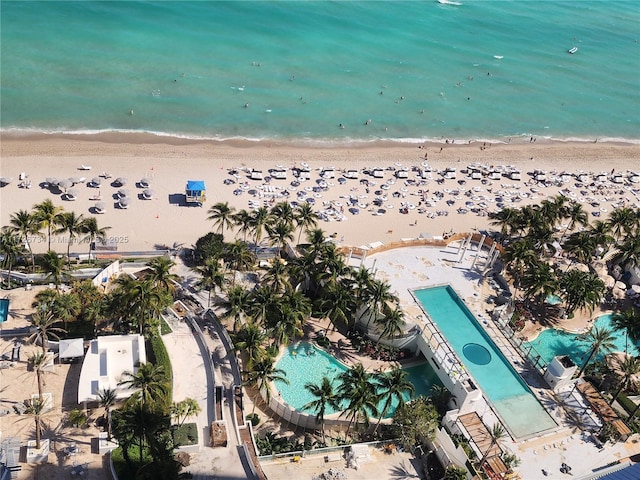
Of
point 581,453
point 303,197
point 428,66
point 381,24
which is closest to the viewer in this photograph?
point 581,453

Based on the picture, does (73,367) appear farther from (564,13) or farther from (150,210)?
(564,13)

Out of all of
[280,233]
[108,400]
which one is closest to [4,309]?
[108,400]

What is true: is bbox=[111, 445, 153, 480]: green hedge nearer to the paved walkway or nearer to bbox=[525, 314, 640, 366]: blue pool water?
the paved walkway

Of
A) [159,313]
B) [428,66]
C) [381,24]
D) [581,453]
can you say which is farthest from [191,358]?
[381,24]

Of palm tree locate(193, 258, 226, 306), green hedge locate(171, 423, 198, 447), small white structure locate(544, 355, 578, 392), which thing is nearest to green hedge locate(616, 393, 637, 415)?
small white structure locate(544, 355, 578, 392)

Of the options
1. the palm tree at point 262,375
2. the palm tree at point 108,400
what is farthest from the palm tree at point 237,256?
the palm tree at point 108,400

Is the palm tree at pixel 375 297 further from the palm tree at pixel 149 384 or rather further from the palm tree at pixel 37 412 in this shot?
the palm tree at pixel 37 412

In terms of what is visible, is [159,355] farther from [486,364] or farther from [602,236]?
[602,236]

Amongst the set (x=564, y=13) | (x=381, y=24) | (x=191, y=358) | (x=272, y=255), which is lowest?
(x=191, y=358)
